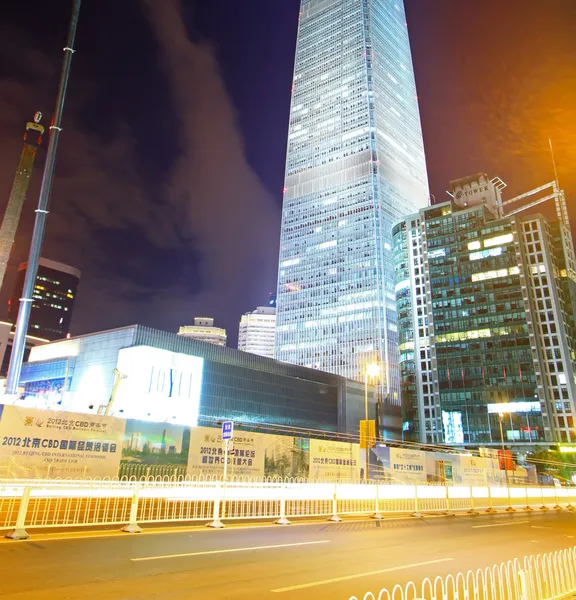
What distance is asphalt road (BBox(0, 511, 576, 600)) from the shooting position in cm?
718

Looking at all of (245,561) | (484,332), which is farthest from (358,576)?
(484,332)

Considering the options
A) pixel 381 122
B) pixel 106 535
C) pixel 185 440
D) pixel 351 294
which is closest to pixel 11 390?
pixel 185 440

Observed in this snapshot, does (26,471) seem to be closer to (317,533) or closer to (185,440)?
(185,440)

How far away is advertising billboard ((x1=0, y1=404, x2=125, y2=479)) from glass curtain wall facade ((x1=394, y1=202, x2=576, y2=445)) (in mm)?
90877

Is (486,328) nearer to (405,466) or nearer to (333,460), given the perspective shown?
(405,466)

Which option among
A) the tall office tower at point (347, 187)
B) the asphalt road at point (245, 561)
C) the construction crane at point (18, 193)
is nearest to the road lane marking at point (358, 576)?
the asphalt road at point (245, 561)

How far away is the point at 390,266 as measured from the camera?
145 meters

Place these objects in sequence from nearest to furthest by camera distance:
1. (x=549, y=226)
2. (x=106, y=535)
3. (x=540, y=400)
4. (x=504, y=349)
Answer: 1. (x=106, y=535)
2. (x=540, y=400)
3. (x=504, y=349)
4. (x=549, y=226)

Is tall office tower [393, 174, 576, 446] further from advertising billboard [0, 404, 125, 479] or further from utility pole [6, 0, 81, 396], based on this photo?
advertising billboard [0, 404, 125, 479]

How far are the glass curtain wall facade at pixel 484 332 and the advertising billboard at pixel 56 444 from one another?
90877mm

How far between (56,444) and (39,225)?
129ft

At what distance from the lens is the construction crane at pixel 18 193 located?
71.9m

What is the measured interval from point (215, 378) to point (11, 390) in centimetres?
3498

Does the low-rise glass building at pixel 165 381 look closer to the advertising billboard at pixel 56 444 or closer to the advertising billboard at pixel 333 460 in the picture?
the advertising billboard at pixel 56 444
